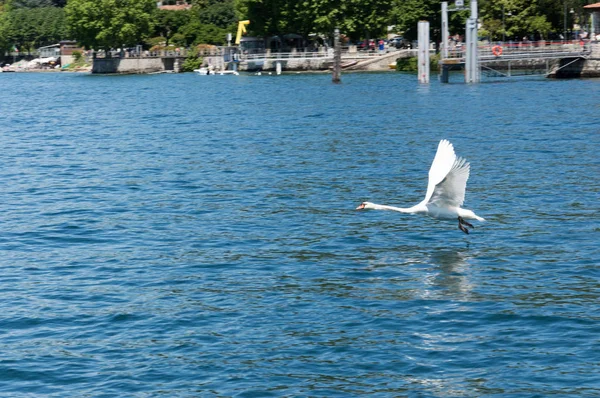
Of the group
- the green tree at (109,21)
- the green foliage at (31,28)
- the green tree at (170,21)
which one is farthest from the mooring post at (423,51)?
the green foliage at (31,28)

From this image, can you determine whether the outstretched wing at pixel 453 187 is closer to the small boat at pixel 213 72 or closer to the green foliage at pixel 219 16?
the small boat at pixel 213 72

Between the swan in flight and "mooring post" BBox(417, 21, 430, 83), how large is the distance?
5114cm

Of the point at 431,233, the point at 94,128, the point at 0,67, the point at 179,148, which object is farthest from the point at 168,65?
the point at 431,233

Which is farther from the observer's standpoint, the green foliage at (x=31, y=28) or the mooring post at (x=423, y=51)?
the green foliage at (x=31, y=28)

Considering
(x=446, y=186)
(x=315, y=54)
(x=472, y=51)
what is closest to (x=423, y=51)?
(x=472, y=51)

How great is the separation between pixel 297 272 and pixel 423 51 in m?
54.2

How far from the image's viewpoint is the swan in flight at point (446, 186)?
17891mm

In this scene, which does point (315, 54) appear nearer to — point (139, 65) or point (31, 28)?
point (139, 65)

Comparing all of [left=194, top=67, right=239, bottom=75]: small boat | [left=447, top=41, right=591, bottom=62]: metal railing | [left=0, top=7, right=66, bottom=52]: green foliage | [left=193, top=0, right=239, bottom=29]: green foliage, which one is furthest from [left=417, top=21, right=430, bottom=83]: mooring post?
[left=0, top=7, right=66, bottom=52]: green foliage

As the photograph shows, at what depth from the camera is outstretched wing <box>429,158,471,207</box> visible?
1798 centimetres

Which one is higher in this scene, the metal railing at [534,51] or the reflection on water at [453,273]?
the metal railing at [534,51]

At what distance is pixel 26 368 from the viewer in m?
13.4

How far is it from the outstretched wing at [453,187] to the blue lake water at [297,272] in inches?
40.2

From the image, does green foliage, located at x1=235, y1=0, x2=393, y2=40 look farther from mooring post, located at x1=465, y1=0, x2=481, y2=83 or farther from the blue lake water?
the blue lake water
